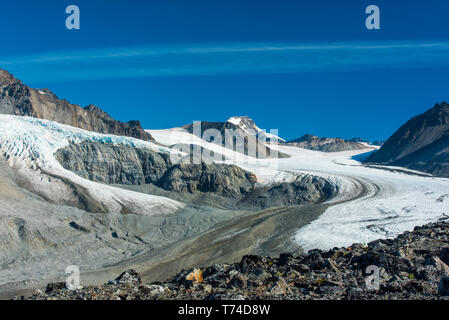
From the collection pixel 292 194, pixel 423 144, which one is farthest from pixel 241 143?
pixel 292 194

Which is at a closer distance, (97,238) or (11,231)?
(11,231)

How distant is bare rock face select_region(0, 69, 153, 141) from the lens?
86.4 metres

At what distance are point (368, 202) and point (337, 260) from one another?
3351cm

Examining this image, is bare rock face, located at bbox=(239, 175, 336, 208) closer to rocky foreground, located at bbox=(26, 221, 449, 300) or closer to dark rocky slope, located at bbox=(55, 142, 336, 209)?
dark rocky slope, located at bbox=(55, 142, 336, 209)

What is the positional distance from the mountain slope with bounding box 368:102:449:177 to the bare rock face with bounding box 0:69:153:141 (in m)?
63.4

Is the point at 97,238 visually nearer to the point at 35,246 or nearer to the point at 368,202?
the point at 35,246

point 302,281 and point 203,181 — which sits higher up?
point 203,181

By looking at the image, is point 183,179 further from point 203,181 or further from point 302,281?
point 302,281

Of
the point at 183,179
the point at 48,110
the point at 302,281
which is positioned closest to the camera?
the point at 302,281

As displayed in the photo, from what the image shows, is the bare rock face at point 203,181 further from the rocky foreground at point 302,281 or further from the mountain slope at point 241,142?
the mountain slope at point 241,142

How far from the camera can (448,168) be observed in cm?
8912

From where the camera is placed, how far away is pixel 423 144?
11988 cm

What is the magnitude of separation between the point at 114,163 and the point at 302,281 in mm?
50102
